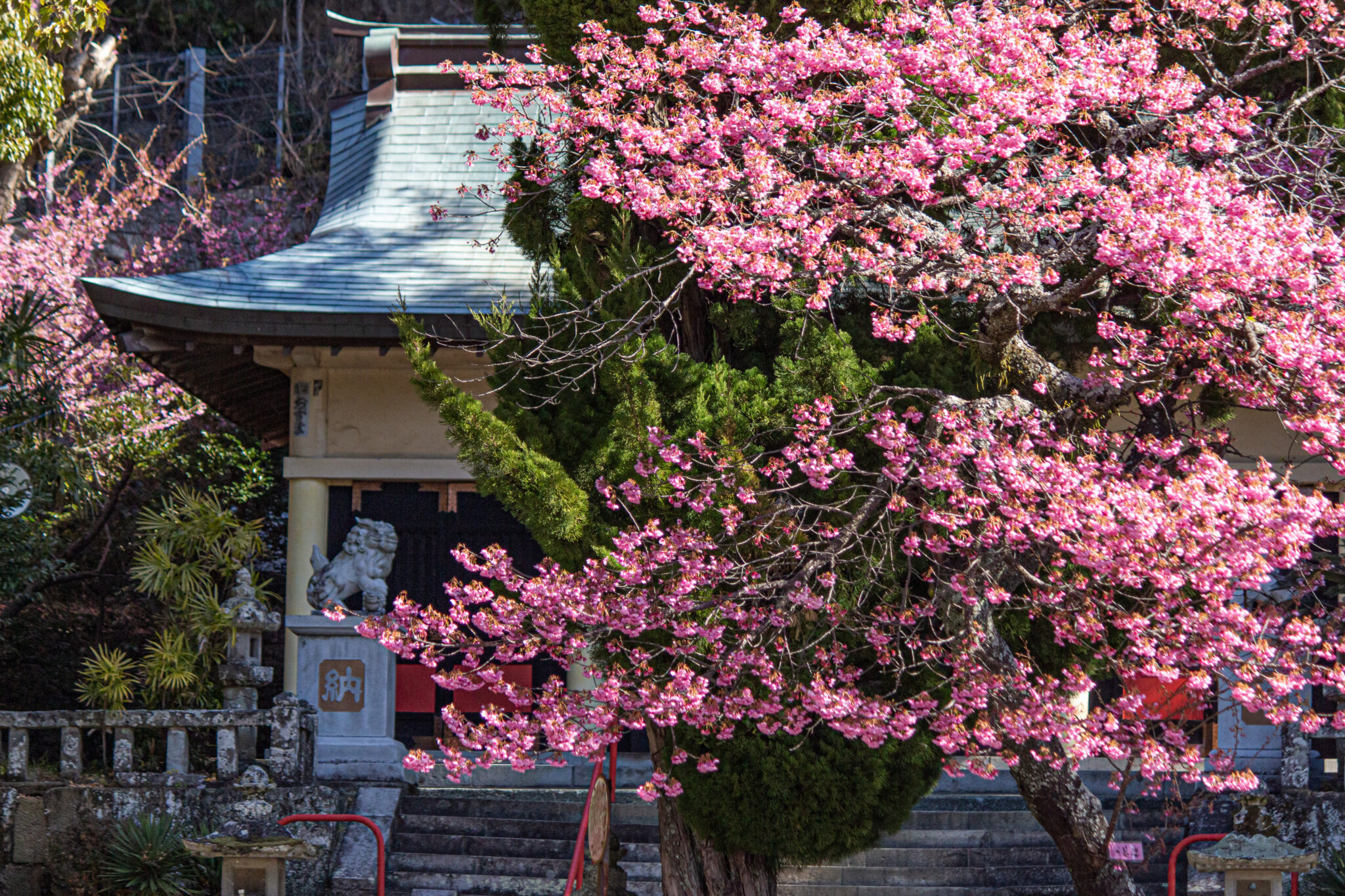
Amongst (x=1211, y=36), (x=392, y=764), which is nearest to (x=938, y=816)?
(x=392, y=764)

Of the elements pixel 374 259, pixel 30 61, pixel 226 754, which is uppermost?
pixel 30 61

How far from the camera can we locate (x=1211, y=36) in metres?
7.43

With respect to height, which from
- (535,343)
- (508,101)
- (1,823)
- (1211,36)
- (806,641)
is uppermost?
(1211,36)

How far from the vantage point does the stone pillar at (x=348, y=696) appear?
32.8 feet

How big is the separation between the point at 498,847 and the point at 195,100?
1921 centimetres

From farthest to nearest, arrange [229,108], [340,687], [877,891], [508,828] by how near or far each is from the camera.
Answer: [229,108], [340,687], [508,828], [877,891]

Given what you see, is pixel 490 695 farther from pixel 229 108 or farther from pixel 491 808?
pixel 229 108

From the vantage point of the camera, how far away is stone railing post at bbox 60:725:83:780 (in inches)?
389

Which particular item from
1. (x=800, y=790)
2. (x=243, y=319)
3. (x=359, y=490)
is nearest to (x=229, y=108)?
(x=359, y=490)

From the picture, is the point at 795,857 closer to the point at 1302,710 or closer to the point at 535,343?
the point at 1302,710

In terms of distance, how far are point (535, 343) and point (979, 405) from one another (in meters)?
2.50

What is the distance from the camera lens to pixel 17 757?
9891 mm

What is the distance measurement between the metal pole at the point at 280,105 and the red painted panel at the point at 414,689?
1363cm

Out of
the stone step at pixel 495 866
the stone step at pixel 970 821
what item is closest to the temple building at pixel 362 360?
the stone step at pixel 495 866
